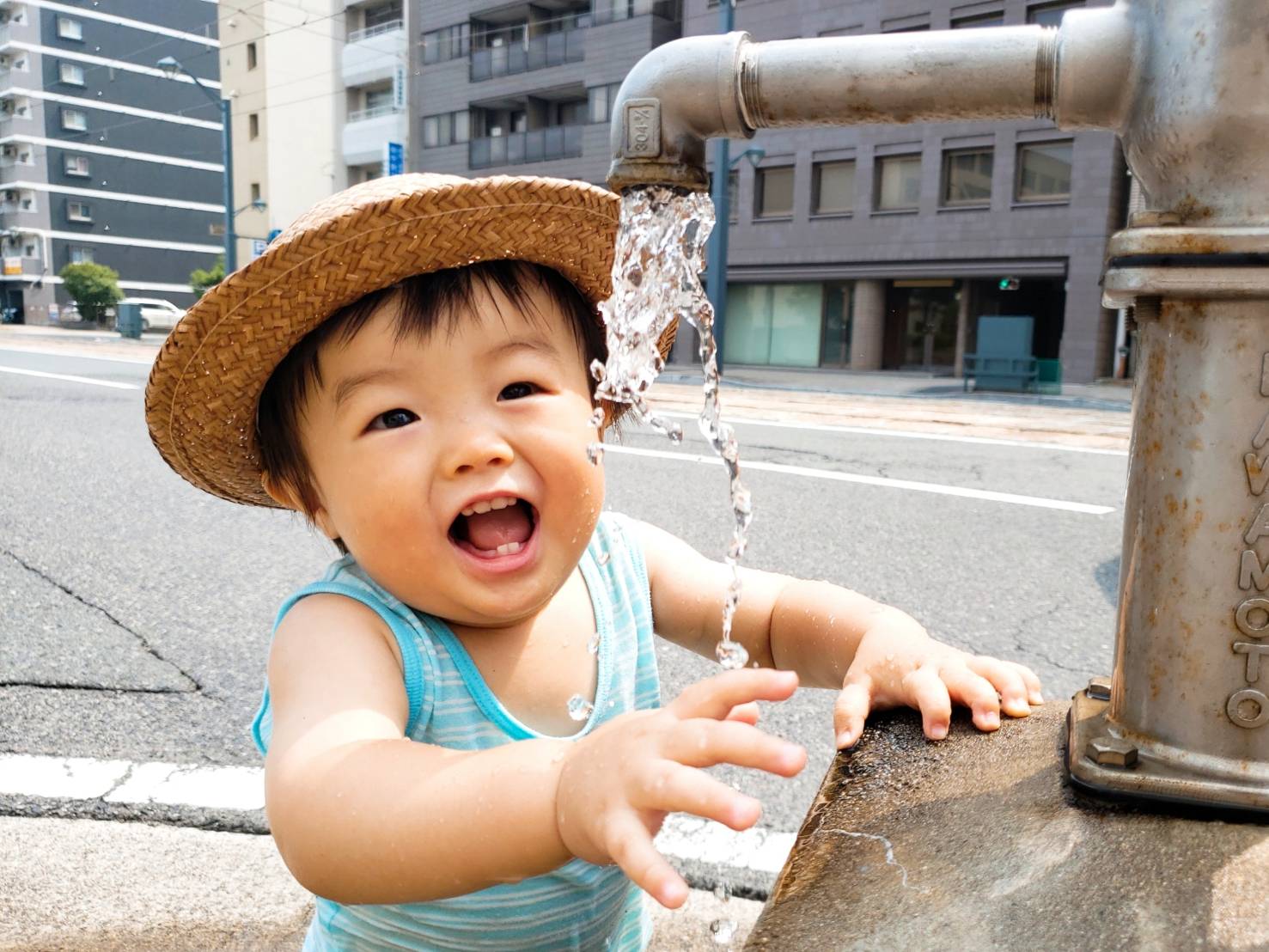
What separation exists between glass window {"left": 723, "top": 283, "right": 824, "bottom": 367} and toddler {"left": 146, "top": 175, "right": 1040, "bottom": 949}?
26457 mm

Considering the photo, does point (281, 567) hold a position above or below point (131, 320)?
below

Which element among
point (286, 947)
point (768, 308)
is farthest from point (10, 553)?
point (768, 308)

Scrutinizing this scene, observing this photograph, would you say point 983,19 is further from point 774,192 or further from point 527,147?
point 527,147

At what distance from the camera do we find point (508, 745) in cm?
94

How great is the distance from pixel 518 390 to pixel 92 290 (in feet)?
179

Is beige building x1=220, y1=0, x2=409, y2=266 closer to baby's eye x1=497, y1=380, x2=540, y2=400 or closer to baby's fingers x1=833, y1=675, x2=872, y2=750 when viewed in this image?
baby's eye x1=497, y1=380, x2=540, y2=400

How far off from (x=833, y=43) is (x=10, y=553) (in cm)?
442

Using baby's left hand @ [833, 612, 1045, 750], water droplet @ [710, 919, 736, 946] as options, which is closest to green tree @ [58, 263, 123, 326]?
water droplet @ [710, 919, 736, 946]

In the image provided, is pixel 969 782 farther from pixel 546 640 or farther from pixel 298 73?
pixel 298 73

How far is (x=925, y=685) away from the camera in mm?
1160

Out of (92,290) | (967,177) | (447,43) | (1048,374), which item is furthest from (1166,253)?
(92,290)

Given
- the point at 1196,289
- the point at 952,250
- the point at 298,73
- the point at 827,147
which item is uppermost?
the point at 298,73

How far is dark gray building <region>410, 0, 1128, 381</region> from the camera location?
74.7 feet

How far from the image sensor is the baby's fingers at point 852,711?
1116 millimetres
